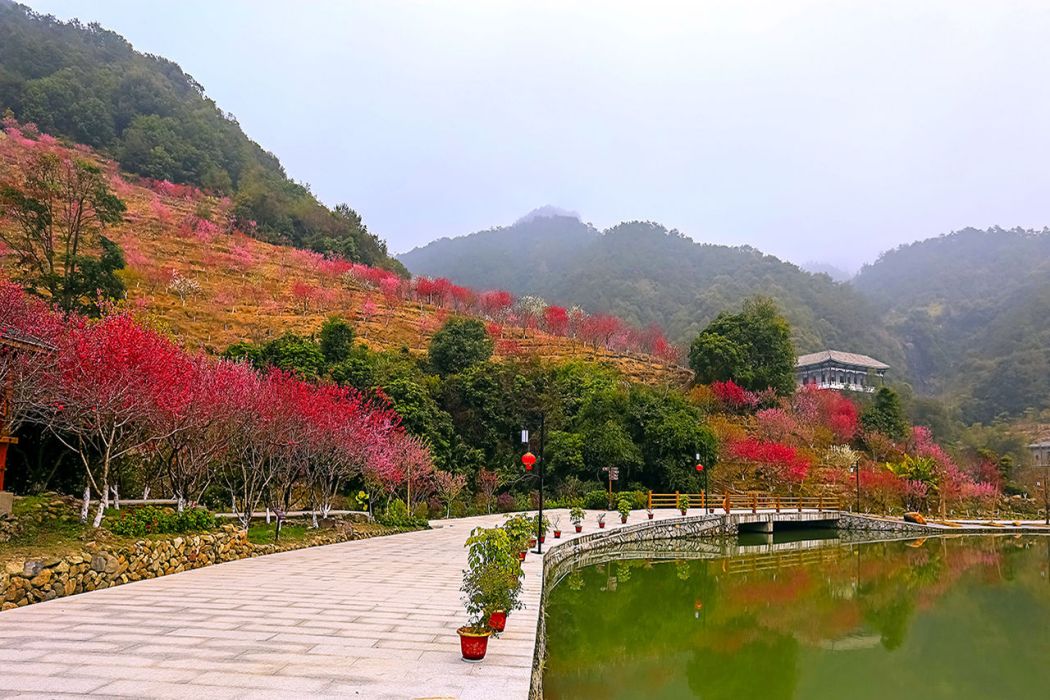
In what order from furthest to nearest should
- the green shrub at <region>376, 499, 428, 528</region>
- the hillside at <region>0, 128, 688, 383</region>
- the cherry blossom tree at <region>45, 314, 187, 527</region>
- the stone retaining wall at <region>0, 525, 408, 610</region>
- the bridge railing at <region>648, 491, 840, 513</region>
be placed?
the hillside at <region>0, 128, 688, 383</region> → the bridge railing at <region>648, 491, 840, 513</region> → the green shrub at <region>376, 499, 428, 528</region> → the cherry blossom tree at <region>45, 314, 187, 527</region> → the stone retaining wall at <region>0, 525, 408, 610</region>

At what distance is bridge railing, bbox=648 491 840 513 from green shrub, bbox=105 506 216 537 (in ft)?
65.2

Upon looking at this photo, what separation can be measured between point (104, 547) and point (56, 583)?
95cm

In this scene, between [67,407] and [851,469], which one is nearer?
[67,407]

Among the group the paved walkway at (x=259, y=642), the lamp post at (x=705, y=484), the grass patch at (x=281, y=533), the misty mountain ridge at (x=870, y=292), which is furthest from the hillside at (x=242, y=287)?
the paved walkway at (x=259, y=642)

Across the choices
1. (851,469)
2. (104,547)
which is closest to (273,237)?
(851,469)

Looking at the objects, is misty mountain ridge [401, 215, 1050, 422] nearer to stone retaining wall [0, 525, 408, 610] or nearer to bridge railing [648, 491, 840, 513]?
bridge railing [648, 491, 840, 513]

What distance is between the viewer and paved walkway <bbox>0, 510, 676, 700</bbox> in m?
4.60

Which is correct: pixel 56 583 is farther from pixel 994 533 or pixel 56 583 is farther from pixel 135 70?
pixel 135 70

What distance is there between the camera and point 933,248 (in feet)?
350

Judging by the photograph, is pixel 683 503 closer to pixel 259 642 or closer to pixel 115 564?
pixel 115 564

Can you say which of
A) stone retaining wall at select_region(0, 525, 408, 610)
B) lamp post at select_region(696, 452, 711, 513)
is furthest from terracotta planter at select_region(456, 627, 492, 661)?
lamp post at select_region(696, 452, 711, 513)

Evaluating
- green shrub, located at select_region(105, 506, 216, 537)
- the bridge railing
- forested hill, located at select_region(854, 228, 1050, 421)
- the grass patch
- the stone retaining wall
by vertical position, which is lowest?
the bridge railing

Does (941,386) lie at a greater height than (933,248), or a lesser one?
lesser

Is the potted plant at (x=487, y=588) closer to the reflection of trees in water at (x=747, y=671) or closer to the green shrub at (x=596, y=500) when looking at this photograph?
the reflection of trees in water at (x=747, y=671)
